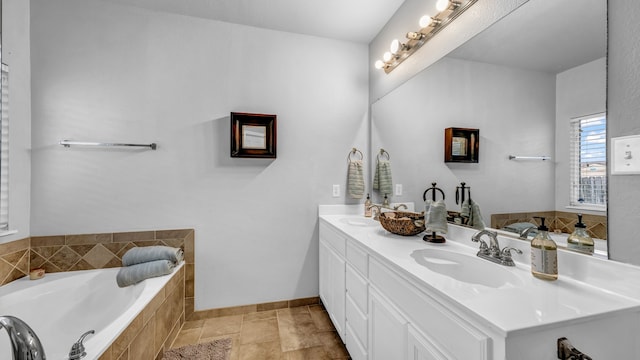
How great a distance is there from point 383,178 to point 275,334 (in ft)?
5.02

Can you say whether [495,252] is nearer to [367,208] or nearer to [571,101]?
[571,101]

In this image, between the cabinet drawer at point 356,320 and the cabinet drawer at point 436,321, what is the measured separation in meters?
0.34

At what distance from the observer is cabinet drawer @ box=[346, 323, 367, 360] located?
1447 mm

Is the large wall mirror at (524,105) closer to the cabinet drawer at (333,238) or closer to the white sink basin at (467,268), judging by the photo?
the white sink basin at (467,268)

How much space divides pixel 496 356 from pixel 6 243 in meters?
2.79

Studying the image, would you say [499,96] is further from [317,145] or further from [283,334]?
[283,334]

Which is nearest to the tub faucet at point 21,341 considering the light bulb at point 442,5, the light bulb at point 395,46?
the light bulb at point 442,5

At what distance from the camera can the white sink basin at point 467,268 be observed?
1.06m

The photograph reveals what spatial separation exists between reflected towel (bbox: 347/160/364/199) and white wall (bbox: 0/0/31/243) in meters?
2.47

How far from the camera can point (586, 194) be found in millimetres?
981

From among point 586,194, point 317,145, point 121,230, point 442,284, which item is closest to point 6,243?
point 121,230

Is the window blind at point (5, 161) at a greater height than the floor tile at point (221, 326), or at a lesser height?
greater

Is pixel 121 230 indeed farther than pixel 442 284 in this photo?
Yes

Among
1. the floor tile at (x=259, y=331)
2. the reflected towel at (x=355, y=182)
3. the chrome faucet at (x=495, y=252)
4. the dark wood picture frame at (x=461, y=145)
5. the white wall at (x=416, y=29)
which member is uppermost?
the white wall at (x=416, y=29)
